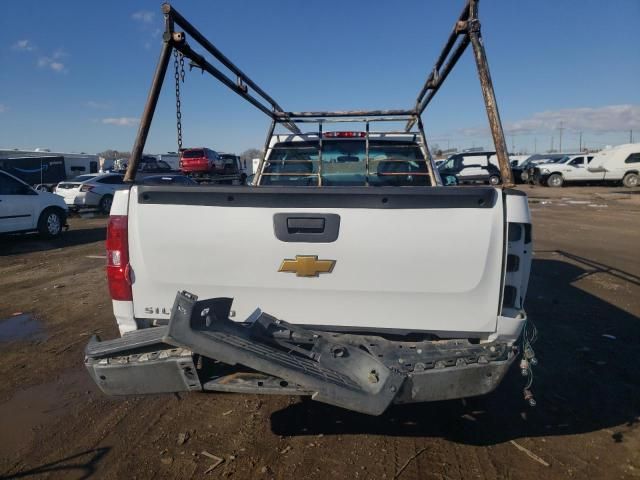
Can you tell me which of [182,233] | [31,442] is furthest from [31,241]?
[182,233]

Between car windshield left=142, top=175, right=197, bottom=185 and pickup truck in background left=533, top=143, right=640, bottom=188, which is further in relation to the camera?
pickup truck in background left=533, top=143, right=640, bottom=188

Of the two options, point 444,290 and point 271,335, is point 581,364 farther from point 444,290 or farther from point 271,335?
point 271,335

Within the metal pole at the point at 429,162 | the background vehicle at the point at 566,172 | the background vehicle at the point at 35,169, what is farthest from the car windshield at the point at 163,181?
the background vehicle at the point at 566,172

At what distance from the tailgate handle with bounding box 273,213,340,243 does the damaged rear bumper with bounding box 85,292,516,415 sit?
0.51 metres

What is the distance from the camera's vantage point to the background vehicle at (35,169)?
30.8 m

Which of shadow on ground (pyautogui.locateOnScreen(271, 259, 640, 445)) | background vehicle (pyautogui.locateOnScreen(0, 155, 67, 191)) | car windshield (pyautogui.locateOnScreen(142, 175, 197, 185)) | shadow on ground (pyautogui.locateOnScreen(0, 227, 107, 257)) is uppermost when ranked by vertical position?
background vehicle (pyautogui.locateOnScreen(0, 155, 67, 191))

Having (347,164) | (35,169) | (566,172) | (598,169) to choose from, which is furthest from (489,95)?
(35,169)

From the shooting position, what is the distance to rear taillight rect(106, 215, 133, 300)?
109 inches

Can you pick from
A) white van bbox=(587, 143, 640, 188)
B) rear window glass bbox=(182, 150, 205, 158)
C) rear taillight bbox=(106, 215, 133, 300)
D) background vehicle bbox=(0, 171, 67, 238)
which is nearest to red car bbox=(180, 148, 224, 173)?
rear window glass bbox=(182, 150, 205, 158)

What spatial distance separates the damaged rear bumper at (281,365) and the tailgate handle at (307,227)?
1.68ft

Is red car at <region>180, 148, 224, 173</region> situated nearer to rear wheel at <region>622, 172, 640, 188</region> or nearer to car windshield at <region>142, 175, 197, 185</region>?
car windshield at <region>142, 175, 197, 185</region>

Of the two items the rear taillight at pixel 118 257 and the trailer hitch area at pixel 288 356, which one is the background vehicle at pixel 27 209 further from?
the trailer hitch area at pixel 288 356

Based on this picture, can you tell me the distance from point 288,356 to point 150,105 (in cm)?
200

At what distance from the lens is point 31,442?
3.09 meters
